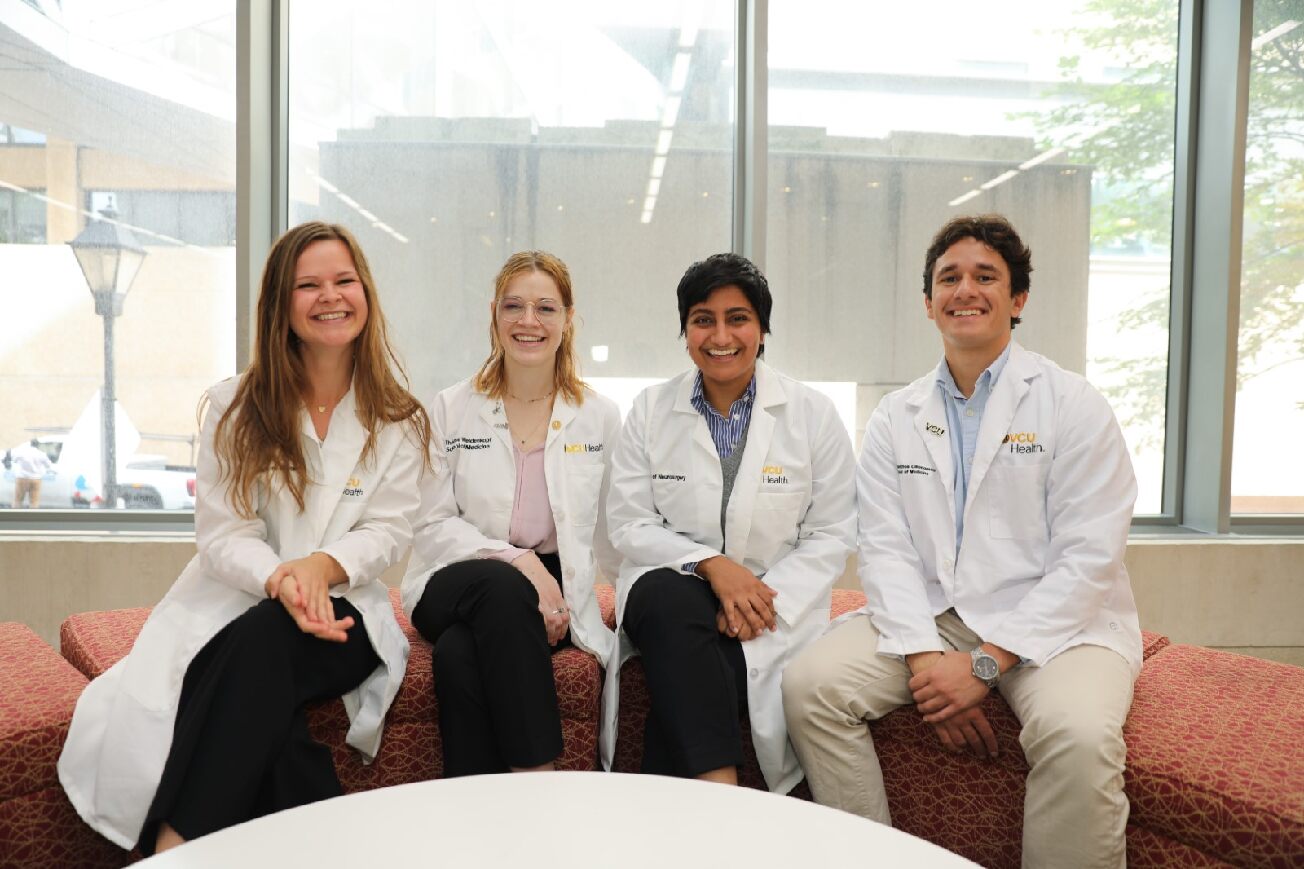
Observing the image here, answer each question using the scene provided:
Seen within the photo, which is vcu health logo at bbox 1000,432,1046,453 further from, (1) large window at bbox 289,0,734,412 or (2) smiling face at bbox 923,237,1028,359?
(1) large window at bbox 289,0,734,412

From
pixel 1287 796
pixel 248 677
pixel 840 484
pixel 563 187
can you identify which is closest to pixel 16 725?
pixel 248 677

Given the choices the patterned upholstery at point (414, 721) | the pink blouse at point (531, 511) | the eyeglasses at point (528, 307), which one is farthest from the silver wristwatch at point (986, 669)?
the eyeglasses at point (528, 307)

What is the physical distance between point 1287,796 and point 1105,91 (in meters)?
3.29

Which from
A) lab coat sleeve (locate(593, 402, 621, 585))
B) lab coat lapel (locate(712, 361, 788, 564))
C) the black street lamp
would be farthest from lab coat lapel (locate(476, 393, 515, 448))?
the black street lamp

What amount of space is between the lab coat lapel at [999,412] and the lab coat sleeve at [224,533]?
1571 mm

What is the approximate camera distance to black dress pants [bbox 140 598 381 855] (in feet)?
5.45

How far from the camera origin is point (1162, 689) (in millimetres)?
2004

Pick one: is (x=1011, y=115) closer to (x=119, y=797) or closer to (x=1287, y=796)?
(x=1287, y=796)

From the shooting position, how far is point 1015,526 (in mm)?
2055

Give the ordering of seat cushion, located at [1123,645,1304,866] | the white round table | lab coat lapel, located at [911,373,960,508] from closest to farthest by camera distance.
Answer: the white round table → seat cushion, located at [1123,645,1304,866] → lab coat lapel, located at [911,373,960,508]

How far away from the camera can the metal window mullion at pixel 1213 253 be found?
12.1ft

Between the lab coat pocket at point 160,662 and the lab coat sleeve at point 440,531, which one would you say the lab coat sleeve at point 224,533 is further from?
the lab coat sleeve at point 440,531

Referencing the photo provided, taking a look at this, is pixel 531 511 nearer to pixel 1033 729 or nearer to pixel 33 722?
pixel 33 722

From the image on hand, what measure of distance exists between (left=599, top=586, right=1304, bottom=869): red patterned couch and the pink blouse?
1.49 feet
